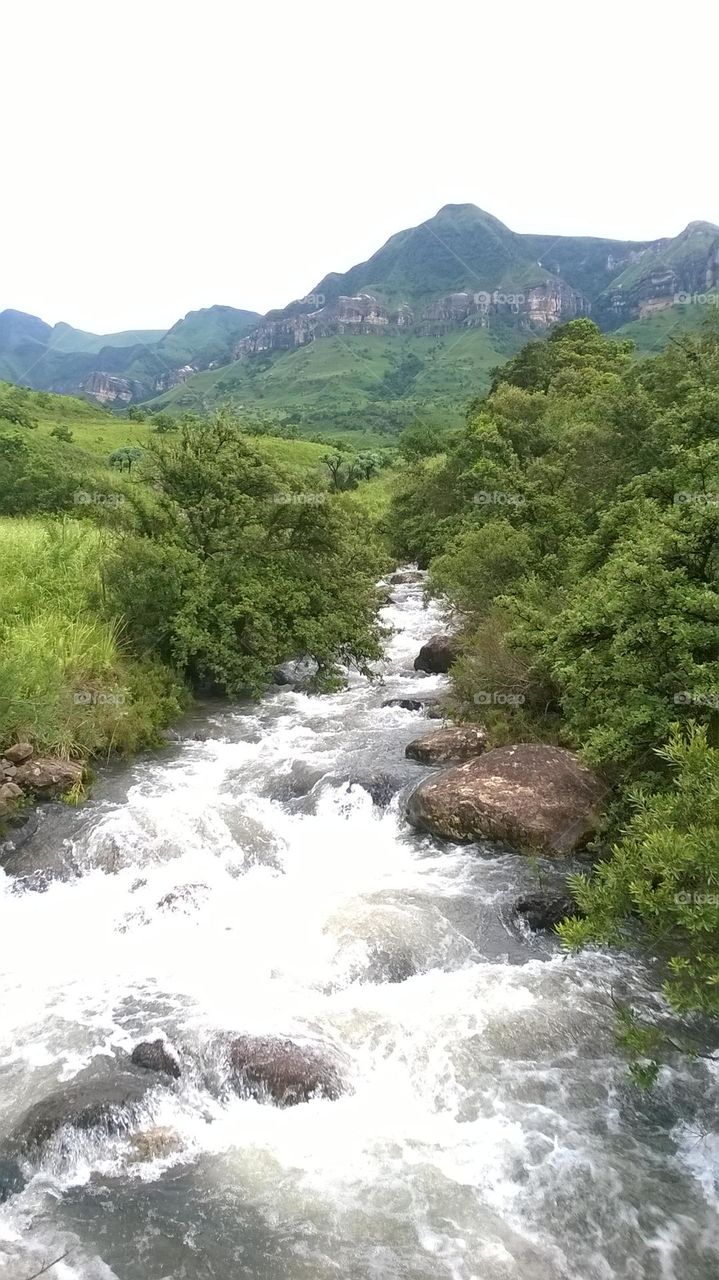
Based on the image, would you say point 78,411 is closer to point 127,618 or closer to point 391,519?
point 391,519

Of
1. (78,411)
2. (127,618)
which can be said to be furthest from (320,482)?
(78,411)

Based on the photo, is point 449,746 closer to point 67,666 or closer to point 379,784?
point 379,784

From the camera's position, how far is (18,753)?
44.3 feet

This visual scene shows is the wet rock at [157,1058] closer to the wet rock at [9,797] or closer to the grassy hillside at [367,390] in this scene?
the wet rock at [9,797]

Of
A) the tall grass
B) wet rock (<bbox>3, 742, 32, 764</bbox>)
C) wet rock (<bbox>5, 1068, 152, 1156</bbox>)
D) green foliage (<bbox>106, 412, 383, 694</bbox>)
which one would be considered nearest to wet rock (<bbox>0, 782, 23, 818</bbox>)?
wet rock (<bbox>3, 742, 32, 764</bbox>)

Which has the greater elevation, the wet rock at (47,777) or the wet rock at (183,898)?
the wet rock at (47,777)

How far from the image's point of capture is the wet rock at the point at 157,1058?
8.00 meters

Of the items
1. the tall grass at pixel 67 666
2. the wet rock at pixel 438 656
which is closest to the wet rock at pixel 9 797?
the tall grass at pixel 67 666

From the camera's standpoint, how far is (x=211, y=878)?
1183cm

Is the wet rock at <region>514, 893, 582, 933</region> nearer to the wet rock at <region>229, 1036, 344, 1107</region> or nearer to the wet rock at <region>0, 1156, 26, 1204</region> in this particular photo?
the wet rock at <region>229, 1036, 344, 1107</region>

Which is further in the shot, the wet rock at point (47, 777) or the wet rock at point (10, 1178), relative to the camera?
the wet rock at point (47, 777)

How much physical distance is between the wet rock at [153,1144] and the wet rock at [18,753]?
25.0ft

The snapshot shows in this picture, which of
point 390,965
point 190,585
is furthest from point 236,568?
point 390,965

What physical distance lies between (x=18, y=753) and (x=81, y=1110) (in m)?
7.38
